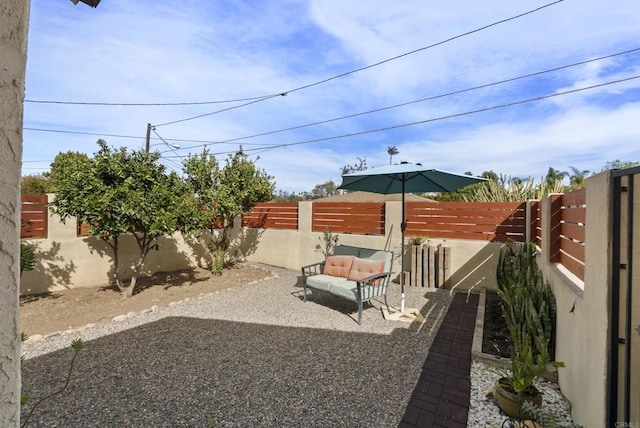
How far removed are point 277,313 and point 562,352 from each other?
3989mm

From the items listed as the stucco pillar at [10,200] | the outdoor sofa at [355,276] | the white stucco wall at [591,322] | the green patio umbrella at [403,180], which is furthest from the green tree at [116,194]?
the white stucco wall at [591,322]

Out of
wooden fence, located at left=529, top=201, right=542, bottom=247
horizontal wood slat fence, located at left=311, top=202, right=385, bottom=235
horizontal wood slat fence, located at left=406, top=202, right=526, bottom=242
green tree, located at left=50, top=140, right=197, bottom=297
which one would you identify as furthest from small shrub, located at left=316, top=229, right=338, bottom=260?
wooden fence, located at left=529, top=201, right=542, bottom=247

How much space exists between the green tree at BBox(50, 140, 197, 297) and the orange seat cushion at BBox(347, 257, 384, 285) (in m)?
3.81

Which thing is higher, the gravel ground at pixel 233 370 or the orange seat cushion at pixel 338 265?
the orange seat cushion at pixel 338 265

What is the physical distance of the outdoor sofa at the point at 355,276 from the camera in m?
4.95

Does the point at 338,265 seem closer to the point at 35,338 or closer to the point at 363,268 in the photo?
the point at 363,268

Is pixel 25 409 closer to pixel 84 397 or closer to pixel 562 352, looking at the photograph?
pixel 84 397

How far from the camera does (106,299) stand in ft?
19.8

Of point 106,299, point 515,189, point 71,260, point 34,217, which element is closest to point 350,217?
point 515,189

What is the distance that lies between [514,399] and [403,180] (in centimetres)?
357

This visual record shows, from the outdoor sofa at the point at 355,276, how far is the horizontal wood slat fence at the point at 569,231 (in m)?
2.38

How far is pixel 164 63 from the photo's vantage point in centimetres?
891

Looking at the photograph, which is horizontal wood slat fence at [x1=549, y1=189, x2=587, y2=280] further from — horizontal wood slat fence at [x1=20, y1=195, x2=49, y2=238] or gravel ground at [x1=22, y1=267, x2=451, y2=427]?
horizontal wood slat fence at [x1=20, y1=195, x2=49, y2=238]

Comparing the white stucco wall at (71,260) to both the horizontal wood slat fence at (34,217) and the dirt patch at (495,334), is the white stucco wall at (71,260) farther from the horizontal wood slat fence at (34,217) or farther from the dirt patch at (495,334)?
the dirt patch at (495,334)
